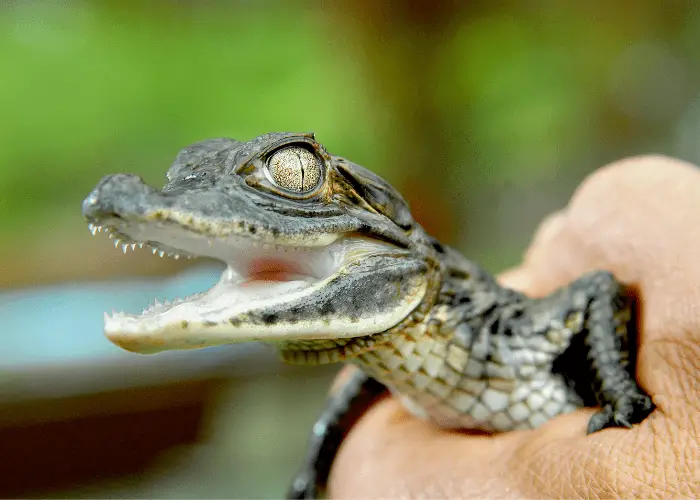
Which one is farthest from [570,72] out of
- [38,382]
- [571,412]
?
[38,382]

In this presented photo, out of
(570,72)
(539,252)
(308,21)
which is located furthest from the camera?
(570,72)

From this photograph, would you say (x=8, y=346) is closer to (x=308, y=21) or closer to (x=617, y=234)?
(x=308, y=21)

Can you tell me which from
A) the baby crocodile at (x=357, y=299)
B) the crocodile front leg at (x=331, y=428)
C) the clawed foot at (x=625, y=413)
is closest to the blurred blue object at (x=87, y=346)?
the crocodile front leg at (x=331, y=428)

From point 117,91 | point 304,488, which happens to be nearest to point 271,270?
point 304,488

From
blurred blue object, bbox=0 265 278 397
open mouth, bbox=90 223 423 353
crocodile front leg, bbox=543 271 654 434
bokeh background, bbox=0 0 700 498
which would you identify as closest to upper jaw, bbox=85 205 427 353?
open mouth, bbox=90 223 423 353

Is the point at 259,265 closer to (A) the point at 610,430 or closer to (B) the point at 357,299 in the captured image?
(B) the point at 357,299

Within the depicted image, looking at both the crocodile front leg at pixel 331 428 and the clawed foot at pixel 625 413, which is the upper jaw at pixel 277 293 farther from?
the crocodile front leg at pixel 331 428
